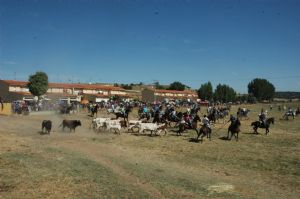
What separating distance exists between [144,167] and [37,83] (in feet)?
244

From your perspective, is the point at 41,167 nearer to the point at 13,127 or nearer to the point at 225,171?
the point at 225,171

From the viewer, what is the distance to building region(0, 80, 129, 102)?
269ft

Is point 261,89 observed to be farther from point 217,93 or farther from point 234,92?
point 217,93

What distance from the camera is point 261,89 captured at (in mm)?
162500

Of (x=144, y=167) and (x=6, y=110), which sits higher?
(x=6, y=110)

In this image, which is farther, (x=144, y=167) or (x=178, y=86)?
(x=178, y=86)

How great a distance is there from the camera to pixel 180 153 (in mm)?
20266

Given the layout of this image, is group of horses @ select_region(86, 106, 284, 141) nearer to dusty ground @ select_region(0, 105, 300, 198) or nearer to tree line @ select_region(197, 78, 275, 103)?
dusty ground @ select_region(0, 105, 300, 198)

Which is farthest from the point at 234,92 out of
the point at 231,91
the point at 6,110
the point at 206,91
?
the point at 6,110

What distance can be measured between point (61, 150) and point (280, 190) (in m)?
12.1

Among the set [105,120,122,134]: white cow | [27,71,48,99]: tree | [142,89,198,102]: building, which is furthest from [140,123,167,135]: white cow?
[142,89,198,102]: building

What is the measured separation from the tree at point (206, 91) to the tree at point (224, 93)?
4407 millimetres

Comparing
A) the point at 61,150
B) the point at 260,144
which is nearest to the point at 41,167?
the point at 61,150

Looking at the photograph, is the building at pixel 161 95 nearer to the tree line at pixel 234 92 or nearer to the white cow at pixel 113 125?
the tree line at pixel 234 92
